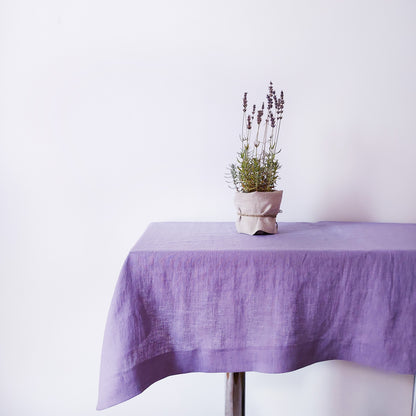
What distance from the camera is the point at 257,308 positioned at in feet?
2.69

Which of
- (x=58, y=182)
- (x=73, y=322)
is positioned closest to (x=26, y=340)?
(x=73, y=322)

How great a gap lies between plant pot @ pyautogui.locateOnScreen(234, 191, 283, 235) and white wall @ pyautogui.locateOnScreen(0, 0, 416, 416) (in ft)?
1.03

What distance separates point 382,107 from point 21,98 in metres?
1.33

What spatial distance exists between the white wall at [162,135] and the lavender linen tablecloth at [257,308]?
1.60ft

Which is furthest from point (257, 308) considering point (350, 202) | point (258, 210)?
point (350, 202)

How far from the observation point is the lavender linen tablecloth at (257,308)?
0.80 metres

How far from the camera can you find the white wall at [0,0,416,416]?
48.1 inches

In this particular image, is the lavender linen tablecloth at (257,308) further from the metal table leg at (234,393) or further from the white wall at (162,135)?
the white wall at (162,135)

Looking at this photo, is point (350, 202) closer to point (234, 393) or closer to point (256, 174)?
point (256, 174)

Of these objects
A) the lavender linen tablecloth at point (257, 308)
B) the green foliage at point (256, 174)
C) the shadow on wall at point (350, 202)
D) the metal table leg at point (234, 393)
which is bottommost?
the metal table leg at point (234, 393)

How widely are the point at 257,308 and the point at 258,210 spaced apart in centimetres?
27

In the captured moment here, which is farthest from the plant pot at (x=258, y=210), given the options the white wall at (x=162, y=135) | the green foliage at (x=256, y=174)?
the white wall at (x=162, y=135)

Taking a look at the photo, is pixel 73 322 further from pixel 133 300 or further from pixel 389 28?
pixel 389 28

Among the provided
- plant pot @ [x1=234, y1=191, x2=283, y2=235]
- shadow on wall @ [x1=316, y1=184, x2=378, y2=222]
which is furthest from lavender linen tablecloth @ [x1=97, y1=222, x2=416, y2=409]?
shadow on wall @ [x1=316, y1=184, x2=378, y2=222]
